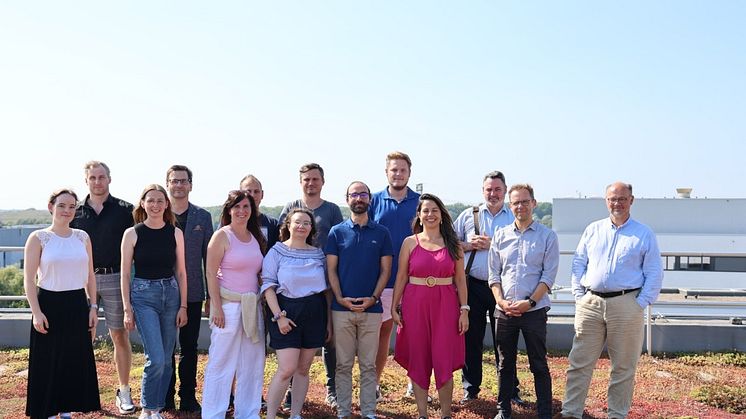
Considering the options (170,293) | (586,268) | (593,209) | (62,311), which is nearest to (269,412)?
(170,293)

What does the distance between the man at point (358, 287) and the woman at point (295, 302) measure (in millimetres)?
139

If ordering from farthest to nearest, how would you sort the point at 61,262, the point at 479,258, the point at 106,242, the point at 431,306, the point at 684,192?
the point at 684,192 < the point at 479,258 < the point at 106,242 < the point at 431,306 < the point at 61,262

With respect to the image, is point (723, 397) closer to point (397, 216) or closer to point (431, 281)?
point (431, 281)

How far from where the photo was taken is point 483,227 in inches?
225

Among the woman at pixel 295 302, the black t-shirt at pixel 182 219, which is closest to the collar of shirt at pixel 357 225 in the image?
the woman at pixel 295 302

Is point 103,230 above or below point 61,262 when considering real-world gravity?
above

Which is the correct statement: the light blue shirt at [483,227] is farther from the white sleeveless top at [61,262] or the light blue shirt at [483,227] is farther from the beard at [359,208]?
the white sleeveless top at [61,262]

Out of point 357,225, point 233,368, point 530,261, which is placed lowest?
point 233,368

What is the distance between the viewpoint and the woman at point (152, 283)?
4957 mm

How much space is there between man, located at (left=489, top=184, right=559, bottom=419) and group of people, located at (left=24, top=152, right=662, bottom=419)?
0.04ft

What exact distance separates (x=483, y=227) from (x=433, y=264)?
38.6 inches

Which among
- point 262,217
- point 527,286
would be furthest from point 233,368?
point 527,286

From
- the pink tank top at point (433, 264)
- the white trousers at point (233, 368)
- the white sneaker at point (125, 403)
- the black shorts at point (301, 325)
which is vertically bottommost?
the white sneaker at point (125, 403)

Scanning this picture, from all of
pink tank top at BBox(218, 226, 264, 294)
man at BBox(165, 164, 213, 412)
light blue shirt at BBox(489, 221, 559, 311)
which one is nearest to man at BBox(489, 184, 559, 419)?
light blue shirt at BBox(489, 221, 559, 311)
